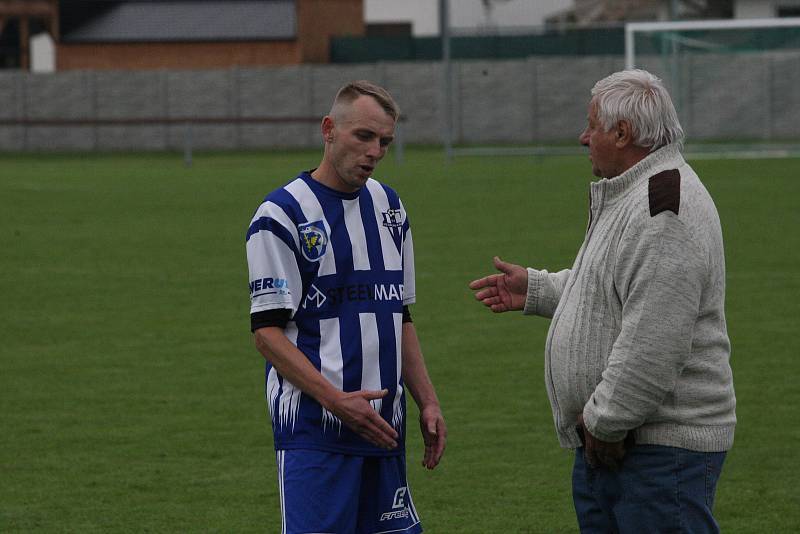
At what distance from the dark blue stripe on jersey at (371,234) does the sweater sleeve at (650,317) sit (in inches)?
31.6

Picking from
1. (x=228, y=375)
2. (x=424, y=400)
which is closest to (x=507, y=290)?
(x=424, y=400)

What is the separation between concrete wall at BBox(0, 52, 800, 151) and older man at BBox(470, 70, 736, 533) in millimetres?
34694

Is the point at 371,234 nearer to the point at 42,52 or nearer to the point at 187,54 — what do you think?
the point at 187,54

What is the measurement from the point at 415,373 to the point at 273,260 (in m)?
0.68

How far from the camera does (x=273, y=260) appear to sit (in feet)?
12.4

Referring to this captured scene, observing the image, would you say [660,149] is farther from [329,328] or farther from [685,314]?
[329,328]

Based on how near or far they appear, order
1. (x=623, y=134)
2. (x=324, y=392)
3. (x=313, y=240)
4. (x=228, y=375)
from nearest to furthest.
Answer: (x=623, y=134) < (x=324, y=392) < (x=313, y=240) < (x=228, y=375)

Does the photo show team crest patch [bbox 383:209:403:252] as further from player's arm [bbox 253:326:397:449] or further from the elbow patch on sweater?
the elbow patch on sweater

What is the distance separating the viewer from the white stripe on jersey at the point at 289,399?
3.84 metres

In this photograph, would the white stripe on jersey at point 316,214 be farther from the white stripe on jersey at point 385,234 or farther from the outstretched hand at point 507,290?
the outstretched hand at point 507,290

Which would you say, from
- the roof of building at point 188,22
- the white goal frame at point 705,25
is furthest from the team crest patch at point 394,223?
the roof of building at point 188,22

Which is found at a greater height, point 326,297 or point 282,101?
point 282,101

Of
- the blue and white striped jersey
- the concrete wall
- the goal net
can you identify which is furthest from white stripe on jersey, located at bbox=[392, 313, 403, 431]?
the concrete wall

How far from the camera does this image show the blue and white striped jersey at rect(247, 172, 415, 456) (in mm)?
3787
